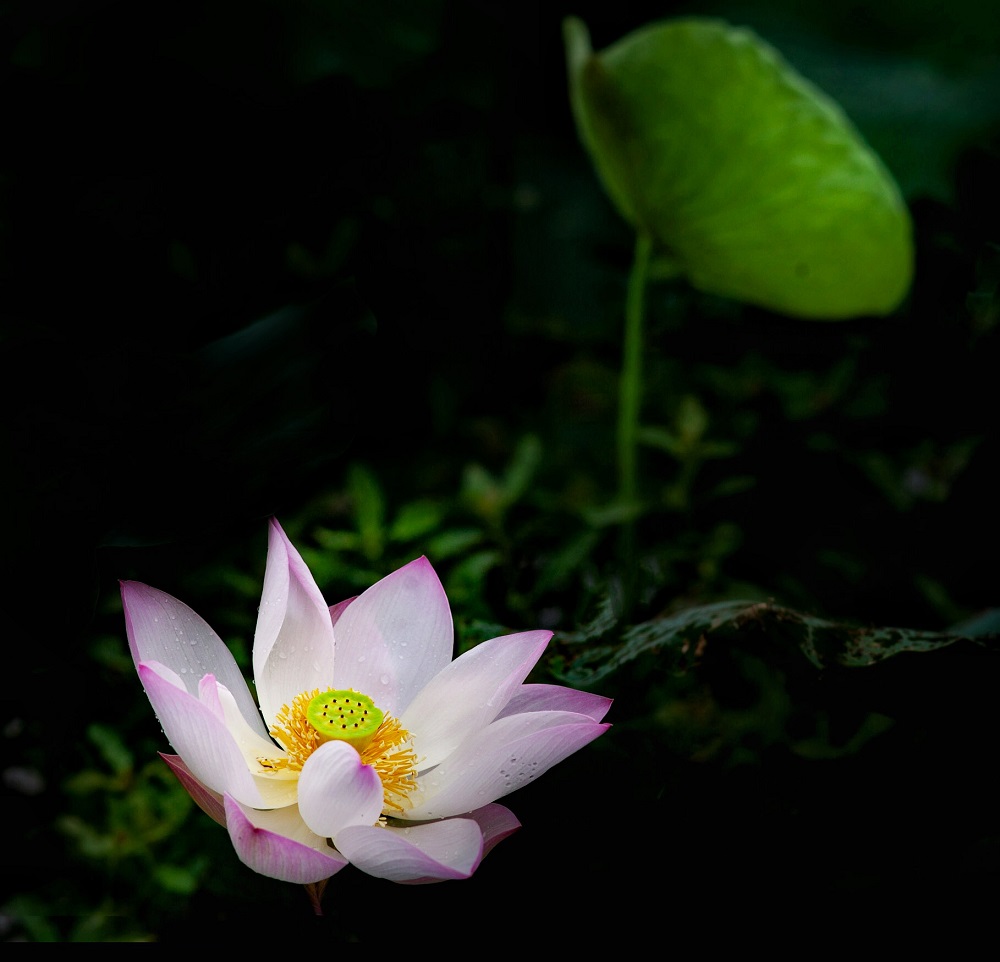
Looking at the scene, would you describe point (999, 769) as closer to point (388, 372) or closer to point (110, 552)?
point (110, 552)

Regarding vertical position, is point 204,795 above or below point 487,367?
above

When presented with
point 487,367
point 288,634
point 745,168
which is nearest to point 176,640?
point 288,634

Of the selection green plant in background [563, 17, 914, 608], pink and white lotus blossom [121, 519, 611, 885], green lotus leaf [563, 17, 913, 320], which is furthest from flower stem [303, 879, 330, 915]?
green lotus leaf [563, 17, 913, 320]

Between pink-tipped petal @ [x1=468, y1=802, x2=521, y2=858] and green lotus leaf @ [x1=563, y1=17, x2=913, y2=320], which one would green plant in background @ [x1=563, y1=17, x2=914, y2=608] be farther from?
pink-tipped petal @ [x1=468, y1=802, x2=521, y2=858]

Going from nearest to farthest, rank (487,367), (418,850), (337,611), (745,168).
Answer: (418,850), (337,611), (745,168), (487,367)

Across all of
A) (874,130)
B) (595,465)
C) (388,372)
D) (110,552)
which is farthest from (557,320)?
(110,552)

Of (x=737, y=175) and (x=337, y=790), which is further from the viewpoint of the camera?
(x=737, y=175)

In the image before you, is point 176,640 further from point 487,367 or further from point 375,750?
point 487,367

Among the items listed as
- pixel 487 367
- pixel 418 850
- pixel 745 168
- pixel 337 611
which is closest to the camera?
pixel 418 850
